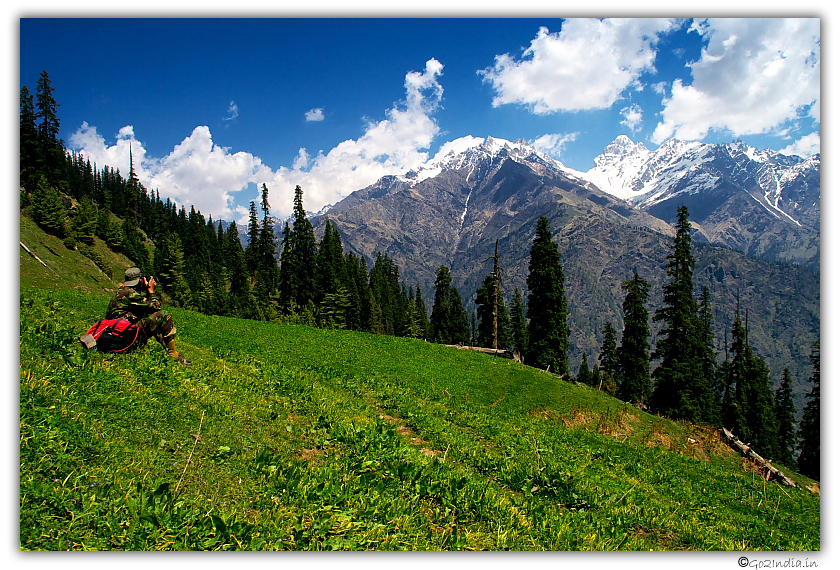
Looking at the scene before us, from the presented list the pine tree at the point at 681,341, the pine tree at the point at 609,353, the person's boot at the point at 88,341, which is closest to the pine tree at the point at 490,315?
the pine tree at the point at 609,353

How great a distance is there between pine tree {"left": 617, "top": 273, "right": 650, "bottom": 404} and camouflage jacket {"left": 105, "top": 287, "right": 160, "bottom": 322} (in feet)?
143

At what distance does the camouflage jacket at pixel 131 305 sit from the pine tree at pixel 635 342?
4352 centimetres

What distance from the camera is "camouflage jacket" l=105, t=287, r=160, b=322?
28.1 ft

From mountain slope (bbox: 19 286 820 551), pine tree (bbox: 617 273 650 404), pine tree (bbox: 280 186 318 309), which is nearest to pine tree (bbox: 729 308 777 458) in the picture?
pine tree (bbox: 617 273 650 404)

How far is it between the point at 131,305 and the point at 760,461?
23349 millimetres

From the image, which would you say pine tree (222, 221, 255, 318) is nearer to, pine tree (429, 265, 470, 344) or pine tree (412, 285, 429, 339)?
pine tree (412, 285, 429, 339)

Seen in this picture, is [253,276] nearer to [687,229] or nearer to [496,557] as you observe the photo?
[687,229]

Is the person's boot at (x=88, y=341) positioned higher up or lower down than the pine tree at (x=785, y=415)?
higher up

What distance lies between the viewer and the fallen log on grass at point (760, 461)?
49.8ft

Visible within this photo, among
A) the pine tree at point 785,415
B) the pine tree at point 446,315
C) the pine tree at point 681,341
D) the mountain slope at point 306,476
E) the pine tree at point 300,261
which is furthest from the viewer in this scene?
the pine tree at point 446,315

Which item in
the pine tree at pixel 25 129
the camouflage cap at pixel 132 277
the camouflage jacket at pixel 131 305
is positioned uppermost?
the pine tree at pixel 25 129

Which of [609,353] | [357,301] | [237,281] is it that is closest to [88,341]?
[609,353]

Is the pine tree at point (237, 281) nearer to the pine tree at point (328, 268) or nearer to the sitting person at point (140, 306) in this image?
the pine tree at point (328, 268)

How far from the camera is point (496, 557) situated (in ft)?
17.4
